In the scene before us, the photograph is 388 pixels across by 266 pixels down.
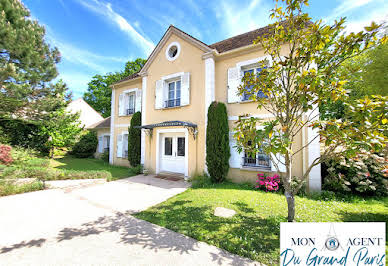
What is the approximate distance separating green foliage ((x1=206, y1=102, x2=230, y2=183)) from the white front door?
159cm

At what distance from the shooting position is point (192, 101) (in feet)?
25.4

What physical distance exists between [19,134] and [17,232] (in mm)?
14754

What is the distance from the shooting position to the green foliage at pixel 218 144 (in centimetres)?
664

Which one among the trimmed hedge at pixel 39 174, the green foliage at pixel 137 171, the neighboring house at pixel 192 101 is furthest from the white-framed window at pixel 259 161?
the trimmed hedge at pixel 39 174

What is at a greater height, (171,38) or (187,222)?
(171,38)

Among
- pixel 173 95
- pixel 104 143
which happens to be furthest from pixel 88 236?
pixel 104 143

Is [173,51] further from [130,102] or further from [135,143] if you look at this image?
[135,143]

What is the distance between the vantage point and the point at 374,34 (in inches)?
95.3

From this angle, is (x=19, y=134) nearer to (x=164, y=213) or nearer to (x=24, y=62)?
(x=24, y=62)

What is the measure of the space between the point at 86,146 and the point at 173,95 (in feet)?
35.9

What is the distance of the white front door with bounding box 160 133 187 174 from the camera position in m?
8.19

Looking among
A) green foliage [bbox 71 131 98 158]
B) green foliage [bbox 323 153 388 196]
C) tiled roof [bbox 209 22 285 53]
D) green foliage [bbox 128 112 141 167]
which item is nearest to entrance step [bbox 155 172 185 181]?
green foliage [bbox 128 112 141 167]

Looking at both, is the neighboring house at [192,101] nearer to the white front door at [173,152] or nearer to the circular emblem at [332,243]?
the white front door at [173,152]

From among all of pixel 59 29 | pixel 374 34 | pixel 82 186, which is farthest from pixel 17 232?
pixel 59 29
